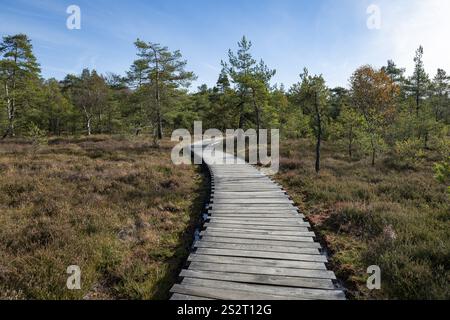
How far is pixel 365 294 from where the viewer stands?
4.38 metres

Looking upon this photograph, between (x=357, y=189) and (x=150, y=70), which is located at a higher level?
(x=150, y=70)

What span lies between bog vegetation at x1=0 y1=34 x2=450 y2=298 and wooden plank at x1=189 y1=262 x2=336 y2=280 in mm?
725

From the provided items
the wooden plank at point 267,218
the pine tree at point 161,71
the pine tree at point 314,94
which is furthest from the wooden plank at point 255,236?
the pine tree at point 161,71

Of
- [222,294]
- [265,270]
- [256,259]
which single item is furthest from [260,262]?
[222,294]

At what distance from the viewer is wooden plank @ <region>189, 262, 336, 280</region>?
463 centimetres

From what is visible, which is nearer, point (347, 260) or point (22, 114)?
point (347, 260)

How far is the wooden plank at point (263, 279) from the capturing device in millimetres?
4371

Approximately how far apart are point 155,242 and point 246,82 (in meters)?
17.0

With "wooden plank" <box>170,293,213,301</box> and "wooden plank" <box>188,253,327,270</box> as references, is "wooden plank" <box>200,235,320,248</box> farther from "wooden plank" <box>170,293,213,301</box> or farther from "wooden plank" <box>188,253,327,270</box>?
"wooden plank" <box>170,293,213,301</box>

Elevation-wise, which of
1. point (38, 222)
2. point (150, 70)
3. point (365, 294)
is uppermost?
point (150, 70)

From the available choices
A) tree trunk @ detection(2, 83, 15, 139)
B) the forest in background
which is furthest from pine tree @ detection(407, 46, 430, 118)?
tree trunk @ detection(2, 83, 15, 139)

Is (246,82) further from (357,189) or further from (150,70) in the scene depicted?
(150,70)

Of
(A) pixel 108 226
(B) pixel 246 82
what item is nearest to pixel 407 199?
(A) pixel 108 226
